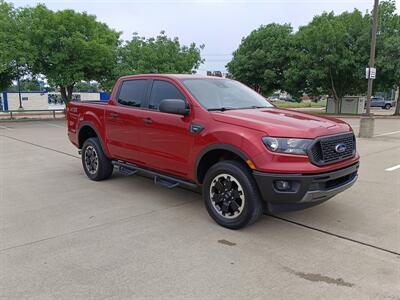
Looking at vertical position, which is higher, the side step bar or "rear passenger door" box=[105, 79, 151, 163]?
"rear passenger door" box=[105, 79, 151, 163]

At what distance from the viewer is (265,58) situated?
32.1 m

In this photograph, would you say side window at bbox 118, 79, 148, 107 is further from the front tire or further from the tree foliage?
the tree foliage

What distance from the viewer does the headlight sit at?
394cm

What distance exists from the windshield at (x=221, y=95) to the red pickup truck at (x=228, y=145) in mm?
16

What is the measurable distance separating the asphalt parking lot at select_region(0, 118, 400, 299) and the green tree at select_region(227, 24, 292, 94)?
27.0 m

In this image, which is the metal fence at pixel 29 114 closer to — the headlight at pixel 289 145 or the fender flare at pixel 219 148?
the fender flare at pixel 219 148

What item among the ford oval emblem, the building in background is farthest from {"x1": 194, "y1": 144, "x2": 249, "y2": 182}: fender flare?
the building in background

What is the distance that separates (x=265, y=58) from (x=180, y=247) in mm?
30218

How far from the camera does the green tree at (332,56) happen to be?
2531 cm

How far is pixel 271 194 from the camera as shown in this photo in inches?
157

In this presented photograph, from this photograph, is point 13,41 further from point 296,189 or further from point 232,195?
point 296,189

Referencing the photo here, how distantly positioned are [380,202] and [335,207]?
808 millimetres

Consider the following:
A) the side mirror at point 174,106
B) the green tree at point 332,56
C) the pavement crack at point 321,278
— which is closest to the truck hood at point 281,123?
the side mirror at point 174,106

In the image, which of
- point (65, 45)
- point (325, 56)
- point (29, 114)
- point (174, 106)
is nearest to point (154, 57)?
point (65, 45)
